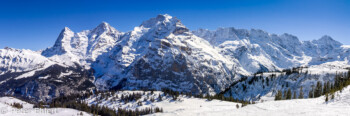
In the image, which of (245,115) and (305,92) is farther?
(305,92)

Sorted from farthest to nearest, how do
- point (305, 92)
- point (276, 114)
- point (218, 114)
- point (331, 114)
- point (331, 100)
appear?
point (305, 92) < point (218, 114) < point (331, 100) < point (276, 114) < point (331, 114)

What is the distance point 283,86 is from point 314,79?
2402 cm

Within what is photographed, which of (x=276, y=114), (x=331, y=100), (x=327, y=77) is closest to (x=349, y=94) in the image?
(x=331, y=100)

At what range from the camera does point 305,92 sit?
565 ft

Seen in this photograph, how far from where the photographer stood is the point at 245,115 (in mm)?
33281

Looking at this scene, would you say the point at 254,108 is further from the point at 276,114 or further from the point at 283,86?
the point at 283,86

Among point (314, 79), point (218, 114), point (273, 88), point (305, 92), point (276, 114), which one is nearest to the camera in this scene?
point (276, 114)

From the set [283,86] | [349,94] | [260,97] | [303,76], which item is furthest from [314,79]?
[349,94]

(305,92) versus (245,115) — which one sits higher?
(245,115)

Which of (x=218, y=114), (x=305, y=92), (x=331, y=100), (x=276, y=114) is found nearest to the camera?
(x=276, y=114)

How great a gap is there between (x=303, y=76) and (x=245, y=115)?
192 meters

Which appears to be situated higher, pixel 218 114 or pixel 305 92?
pixel 218 114

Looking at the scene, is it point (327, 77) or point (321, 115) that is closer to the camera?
point (321, 115)

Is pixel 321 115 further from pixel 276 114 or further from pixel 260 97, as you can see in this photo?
pixel 260 97
